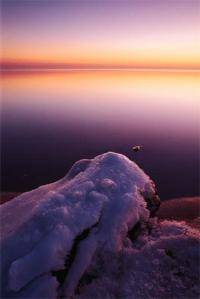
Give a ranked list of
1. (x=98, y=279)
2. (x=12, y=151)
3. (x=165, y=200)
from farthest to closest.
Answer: (x=12, y=151) → (x=165, y=200) → (x=98, y=279)

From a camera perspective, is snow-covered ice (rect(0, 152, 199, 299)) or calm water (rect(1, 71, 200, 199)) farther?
calm water (rect(1, 71, 200, 199))

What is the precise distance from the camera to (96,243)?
183 inches

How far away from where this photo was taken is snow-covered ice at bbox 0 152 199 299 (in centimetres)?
420

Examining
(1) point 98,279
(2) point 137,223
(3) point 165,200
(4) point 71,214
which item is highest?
(4) point 71,214

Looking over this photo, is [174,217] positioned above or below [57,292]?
below

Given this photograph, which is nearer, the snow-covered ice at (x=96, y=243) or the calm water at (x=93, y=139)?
the snow-covered ice at (x=96, y=243)

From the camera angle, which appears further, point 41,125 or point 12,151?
point 41,125

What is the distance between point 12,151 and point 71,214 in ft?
34.7

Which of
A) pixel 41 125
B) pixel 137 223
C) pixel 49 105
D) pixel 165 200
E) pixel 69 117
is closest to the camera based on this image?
pixel 137 223

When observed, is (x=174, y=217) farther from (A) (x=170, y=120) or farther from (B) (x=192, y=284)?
(A) (x=170, y=120)

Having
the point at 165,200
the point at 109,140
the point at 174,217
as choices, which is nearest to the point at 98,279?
the point at 174,217

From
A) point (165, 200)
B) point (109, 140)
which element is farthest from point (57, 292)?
point (109, 140)

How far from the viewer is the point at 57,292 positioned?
4238mm

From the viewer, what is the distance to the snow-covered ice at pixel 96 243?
4.20m
